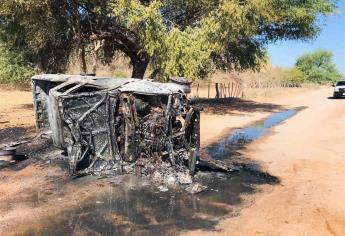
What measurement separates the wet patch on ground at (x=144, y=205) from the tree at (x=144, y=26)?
33.2 ft

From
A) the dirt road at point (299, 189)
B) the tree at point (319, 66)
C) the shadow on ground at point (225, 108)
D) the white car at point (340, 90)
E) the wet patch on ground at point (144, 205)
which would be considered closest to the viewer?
the wet patch on ground at point (144, 205)

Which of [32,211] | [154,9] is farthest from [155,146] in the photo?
[154,9]

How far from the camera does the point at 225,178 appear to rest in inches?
460

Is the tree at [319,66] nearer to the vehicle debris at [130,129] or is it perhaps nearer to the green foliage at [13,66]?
the green foliage at [13,66]

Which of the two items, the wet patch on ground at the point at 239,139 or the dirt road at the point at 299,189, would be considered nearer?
the dirt road at the point at 299,189

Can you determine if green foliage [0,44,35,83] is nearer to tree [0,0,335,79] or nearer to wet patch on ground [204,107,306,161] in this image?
tree [0,0,335,79]

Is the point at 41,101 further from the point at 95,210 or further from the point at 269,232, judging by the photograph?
the point at 269,232

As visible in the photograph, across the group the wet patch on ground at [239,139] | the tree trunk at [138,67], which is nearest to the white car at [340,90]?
the wet patch on ground at [239,139]

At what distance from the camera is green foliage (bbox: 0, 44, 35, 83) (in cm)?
2722

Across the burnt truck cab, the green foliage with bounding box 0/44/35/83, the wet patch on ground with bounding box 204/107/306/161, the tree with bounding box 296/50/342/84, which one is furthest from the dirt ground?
the tree with bounding box 296/50/342/84

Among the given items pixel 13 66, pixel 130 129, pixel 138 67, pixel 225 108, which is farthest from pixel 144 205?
pixel 13 66

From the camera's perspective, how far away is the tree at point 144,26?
832 inches

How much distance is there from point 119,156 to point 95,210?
8.78ft

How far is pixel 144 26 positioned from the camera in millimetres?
21359
